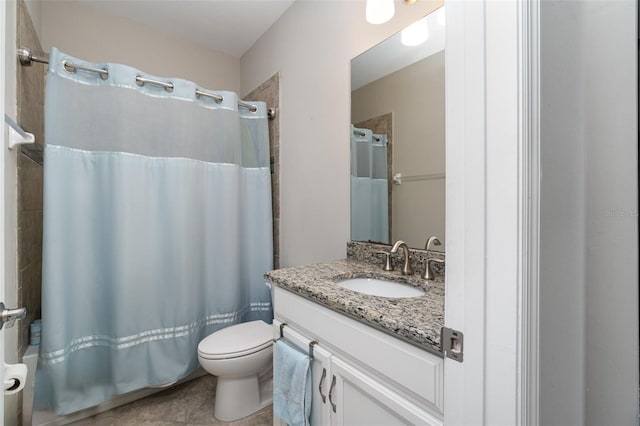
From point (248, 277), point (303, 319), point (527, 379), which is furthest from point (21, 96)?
point (527, 379)

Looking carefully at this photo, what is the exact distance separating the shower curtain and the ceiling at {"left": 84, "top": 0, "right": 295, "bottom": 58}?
651mm

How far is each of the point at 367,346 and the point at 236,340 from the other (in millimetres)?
974

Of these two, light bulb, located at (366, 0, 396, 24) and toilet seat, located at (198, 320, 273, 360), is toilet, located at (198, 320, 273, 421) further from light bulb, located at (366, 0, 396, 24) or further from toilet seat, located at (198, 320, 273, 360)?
light bulb, located at (366, 0, 396, 24)

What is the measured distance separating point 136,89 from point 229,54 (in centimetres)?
123

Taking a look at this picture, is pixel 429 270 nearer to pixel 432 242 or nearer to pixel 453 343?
pixel 432 242

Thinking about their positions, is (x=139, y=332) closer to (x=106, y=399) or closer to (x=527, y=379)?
(x=106, y=399)

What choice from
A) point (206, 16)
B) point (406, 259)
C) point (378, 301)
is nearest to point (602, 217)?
point (378, 301)

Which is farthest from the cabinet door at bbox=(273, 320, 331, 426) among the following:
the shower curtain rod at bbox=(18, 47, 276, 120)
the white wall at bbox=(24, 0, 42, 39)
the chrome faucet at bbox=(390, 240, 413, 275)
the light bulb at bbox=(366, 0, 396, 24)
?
the white wall at bbox=(24, 0, 42, 39)

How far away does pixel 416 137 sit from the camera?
1.27 m

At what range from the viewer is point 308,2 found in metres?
1.74

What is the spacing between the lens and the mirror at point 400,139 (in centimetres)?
119

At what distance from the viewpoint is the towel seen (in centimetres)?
102

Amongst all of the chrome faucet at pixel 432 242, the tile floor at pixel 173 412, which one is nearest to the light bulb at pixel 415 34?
the chrome faucet at pixel 432 242

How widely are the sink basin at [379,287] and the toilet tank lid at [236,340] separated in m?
0.63
